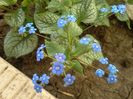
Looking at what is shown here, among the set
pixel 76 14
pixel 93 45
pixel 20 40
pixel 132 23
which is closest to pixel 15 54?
pixel 20 40

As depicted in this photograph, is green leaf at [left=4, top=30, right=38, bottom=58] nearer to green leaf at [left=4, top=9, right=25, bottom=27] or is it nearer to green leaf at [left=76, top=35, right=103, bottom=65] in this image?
green leaf at [left=4, top=9, right=25, bottom=27]

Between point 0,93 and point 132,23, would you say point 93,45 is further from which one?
point 132,23

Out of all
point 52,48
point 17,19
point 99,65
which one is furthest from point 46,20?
point 99,65

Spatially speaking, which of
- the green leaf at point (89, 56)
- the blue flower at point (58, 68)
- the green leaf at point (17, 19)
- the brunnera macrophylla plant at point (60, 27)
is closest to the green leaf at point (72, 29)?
the brunnera macrophylla plant at point (60, 27)

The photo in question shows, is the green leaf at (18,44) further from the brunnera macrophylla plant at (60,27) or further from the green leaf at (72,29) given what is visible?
the green leaf at (72,29)

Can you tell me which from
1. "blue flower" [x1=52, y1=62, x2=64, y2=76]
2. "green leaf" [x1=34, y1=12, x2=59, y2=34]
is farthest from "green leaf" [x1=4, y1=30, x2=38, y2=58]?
"blue flower" [x1=52, y1=62, x2=64, y2=76]

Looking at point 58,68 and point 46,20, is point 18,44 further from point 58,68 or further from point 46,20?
point 58,68
